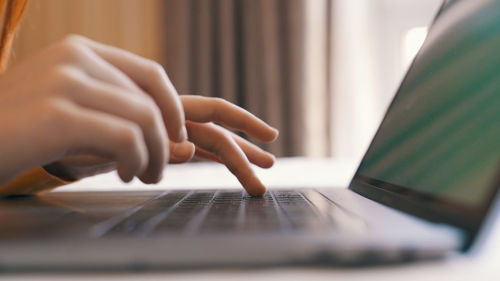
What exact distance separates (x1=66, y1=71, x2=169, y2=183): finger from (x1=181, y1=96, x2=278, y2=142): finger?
24 cm

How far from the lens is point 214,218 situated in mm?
329

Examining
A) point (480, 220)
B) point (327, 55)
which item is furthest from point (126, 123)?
point (327, 55)

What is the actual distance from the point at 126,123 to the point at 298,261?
0.52ft

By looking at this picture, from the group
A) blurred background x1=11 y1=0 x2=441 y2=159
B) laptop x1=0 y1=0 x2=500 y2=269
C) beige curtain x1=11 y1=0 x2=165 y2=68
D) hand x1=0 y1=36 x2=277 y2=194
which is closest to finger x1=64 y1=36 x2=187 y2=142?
hand x1=0 y1=36 x2=277 y2=194

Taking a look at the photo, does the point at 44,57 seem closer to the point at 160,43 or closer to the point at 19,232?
the point at 19,232

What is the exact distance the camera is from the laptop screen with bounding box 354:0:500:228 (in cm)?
30

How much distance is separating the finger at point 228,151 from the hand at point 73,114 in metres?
0.21

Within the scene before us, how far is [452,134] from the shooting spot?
14.4 inches

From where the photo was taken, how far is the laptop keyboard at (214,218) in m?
0.27

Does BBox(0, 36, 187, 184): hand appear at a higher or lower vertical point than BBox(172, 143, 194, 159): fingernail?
higher

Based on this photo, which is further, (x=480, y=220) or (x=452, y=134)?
(x=452, y=134)

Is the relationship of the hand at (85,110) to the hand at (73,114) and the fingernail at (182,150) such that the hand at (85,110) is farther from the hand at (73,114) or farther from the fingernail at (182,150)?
the fingernail at (182,150)

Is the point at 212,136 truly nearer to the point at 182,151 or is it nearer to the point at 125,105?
the point at 182,151

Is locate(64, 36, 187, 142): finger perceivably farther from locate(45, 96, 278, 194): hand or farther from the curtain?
the curtain
